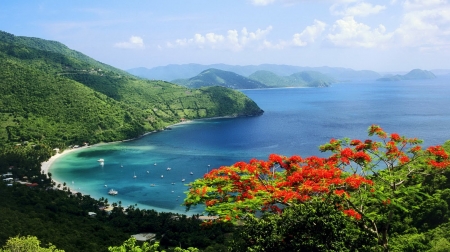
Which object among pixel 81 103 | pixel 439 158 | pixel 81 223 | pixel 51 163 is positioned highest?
pixel 81 103

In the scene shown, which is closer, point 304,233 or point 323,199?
point 304,233

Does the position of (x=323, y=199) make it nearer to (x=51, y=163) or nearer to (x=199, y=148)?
(x=51, y=163)

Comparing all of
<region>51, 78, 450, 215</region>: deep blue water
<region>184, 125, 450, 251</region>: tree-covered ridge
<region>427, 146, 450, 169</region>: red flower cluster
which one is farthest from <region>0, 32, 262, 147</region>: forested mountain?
<region>427, 146, 450, 169</region>: red flower cluster

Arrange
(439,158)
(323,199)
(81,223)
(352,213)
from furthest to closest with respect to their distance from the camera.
Result: (81,223) → (439,158) → (352,213) → (323,199)

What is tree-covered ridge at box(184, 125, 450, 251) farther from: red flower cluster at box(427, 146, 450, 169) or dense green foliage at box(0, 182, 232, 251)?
dense green foliage at box(0, 182, 232, 251)

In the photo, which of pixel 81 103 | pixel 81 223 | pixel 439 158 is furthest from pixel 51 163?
pixel 439 158

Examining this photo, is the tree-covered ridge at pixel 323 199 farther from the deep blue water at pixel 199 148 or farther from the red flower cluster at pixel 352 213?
the deep blue water at pixel 199 148

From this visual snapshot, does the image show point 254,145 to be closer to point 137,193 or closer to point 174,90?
point 137,193
